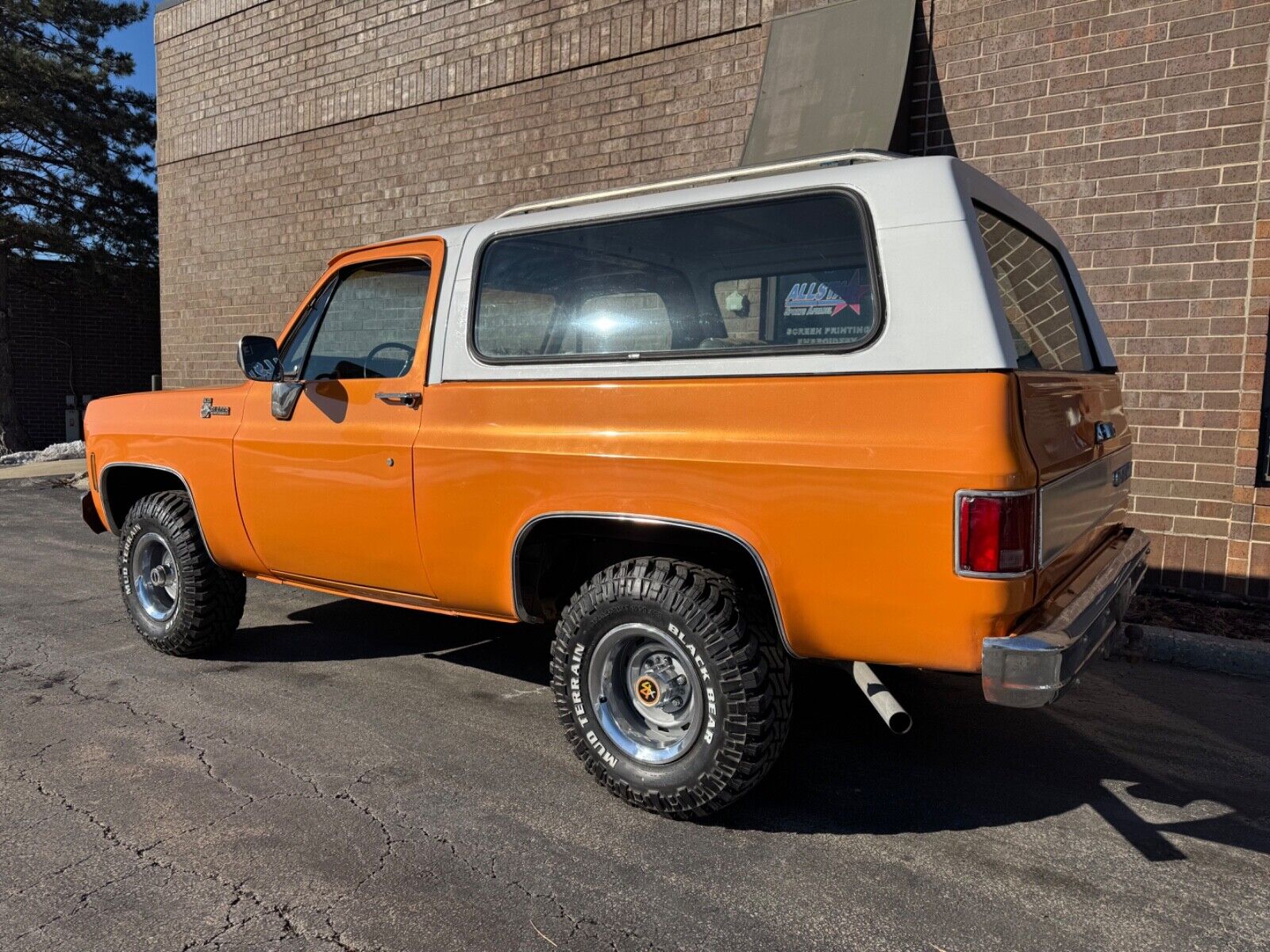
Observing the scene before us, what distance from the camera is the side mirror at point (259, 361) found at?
4.22 m

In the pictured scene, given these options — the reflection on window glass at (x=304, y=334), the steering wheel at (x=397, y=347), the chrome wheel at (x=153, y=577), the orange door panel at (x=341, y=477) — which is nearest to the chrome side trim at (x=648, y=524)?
the orange door panel at (x=341, y=477)

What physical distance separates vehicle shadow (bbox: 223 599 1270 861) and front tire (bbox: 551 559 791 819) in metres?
0.26

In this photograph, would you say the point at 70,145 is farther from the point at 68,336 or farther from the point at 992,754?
the point at 992,754

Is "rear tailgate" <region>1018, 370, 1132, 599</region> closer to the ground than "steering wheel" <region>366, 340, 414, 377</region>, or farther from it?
closer to the ground

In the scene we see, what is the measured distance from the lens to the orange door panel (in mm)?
3840

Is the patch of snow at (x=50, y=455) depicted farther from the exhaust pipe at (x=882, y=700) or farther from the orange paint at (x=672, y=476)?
the exhaust pipe at (x=882, y=700)

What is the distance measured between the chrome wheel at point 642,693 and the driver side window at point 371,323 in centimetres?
149

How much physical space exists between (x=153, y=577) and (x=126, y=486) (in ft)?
2.07

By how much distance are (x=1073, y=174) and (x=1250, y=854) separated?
4876 millimetres

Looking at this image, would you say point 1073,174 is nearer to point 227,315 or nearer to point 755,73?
point 755,73

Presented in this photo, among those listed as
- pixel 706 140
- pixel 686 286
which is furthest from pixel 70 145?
pixel 686 286

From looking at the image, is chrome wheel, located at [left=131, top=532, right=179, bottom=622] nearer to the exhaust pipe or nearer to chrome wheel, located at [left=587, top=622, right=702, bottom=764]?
chrome wheel, located at [left=587, top=622, right=702, bottom=764]

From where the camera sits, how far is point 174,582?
495cm

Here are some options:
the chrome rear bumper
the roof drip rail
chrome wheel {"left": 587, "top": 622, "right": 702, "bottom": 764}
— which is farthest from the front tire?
the roof drip rail
